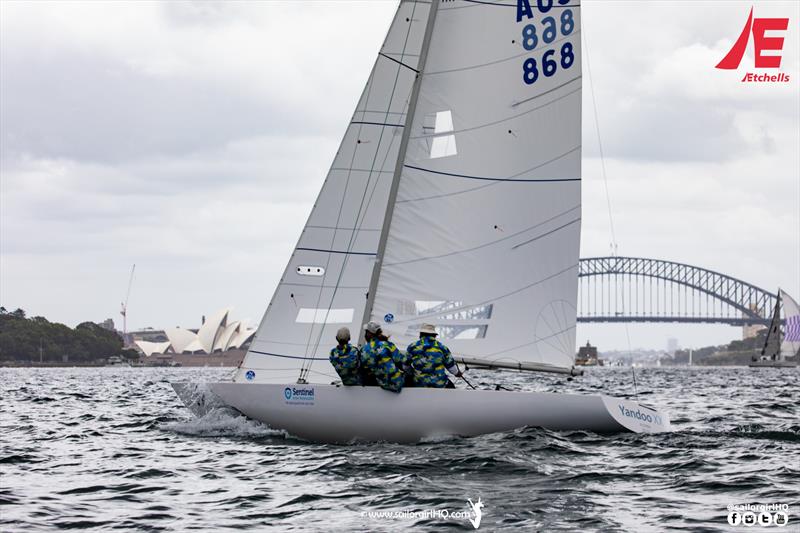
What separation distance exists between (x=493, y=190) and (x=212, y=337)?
105 metres

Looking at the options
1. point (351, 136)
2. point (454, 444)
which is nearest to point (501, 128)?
point (351, 136)

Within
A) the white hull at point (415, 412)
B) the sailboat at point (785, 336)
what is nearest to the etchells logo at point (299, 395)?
the white hull at point (415, 412)

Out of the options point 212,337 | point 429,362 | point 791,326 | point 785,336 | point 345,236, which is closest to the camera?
point 429,362

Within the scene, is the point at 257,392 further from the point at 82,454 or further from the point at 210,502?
the point at 210,502

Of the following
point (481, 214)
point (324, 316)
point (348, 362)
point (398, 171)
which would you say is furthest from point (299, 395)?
point (481, 214)

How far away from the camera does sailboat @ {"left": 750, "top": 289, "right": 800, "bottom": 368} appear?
94.7m

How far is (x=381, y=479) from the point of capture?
29.7 ft

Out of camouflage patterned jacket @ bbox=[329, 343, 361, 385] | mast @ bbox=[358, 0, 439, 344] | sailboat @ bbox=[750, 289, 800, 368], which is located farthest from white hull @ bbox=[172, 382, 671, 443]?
sailboat @ bbox=[750, 289, 800, 368]

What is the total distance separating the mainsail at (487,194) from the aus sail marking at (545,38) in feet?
0.04

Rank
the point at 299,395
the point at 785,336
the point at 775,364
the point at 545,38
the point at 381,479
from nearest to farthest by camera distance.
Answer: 1. the point at 381,479
2. the point at 299,395
3. the point at 545,38
4. the point at 785,336
5. the point at 775,364

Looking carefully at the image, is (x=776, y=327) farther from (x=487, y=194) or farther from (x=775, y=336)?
(x=487, y=194)

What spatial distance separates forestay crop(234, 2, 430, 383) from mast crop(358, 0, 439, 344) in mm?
273

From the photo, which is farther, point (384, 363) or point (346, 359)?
point (346, 359)

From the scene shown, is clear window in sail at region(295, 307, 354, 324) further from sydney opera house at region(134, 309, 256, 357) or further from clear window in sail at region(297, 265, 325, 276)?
sydney opera house at region(134, 309, 256, 357)
